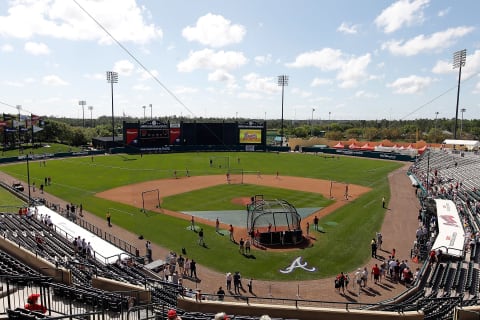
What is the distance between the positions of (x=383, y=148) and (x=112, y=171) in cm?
6285

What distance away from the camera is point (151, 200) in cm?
4047

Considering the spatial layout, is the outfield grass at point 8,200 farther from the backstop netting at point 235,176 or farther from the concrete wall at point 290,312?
the concrete wall at point 290,312

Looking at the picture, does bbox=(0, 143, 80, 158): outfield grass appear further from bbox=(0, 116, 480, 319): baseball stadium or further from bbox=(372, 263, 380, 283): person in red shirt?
bbox=(372, 263, 380, 283): person in red shirt

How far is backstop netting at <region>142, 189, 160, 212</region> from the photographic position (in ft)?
123

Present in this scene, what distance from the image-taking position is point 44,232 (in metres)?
24.2

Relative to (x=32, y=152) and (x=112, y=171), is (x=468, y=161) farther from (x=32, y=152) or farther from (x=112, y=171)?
(x=32, y=152)

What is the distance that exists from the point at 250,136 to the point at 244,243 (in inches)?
2687

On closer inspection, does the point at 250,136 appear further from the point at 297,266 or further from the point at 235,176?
the point at 297,266

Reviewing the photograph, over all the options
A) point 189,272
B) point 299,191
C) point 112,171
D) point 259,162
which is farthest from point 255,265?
point 259,162

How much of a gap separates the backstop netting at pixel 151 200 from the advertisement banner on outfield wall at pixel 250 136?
166ft

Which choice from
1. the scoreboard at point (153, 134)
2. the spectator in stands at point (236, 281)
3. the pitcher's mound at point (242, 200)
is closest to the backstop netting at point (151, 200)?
the pitcher's mound at point (242, 200)

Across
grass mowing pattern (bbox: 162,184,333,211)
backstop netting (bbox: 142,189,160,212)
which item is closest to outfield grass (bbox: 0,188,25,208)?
backstop netting (bbox: 142,189,160,212)

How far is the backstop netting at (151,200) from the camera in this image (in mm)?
37469

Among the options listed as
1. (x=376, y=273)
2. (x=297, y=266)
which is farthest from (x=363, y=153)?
(x=376, y=273)
